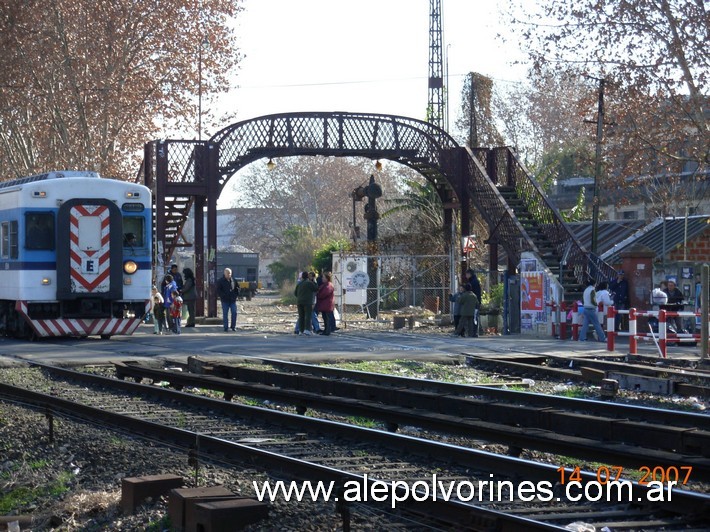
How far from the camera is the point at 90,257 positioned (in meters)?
23.9

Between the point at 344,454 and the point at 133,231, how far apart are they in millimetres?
15902

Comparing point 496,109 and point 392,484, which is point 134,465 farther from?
point 496,109

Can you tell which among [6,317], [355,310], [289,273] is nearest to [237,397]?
[6,317]

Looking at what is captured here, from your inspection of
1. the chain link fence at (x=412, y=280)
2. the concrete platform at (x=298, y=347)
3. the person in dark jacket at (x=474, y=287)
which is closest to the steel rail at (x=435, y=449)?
the concrete platform at (x=298, y=347)

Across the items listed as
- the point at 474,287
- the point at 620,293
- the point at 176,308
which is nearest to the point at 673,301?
the point at 620,293

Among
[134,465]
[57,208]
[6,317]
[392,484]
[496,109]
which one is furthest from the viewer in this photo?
[496,109]

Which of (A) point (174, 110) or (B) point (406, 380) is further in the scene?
(A) point (174, 110)

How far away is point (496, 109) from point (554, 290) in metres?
44.4

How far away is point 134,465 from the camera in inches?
375

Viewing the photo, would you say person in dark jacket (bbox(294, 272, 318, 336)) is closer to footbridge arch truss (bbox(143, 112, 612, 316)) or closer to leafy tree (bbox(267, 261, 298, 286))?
footbridge arch truss (bbox(143, 112, 612, 316))

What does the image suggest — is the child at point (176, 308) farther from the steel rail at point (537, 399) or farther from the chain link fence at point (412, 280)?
the chain link fence at point (412, 280)

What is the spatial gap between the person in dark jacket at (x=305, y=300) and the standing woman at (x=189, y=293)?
3470 millimetres

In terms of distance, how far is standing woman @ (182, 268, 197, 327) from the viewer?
29.0 meters

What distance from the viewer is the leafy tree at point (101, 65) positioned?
125 ft
